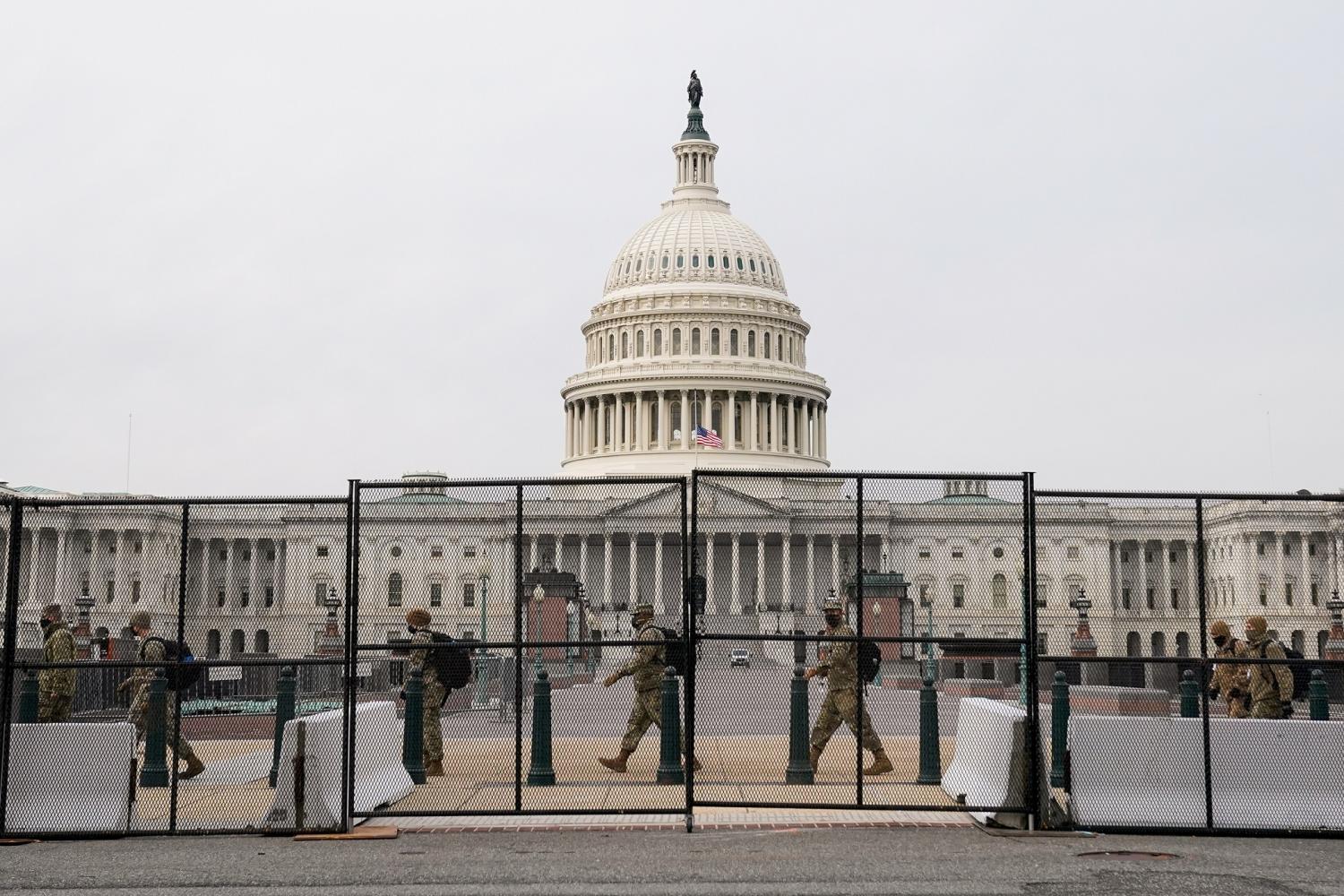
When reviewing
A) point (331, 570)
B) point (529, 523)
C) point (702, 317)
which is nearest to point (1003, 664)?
point (331, 570)

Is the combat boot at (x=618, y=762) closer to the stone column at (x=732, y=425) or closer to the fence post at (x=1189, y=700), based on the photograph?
the fence post at (x=1189, y=700)

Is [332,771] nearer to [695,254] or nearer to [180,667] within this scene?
[180,667]

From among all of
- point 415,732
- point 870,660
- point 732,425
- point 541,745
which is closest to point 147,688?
point 415,732

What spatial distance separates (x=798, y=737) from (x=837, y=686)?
722mm

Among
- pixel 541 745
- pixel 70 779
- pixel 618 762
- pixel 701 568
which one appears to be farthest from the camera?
pixel 701 568

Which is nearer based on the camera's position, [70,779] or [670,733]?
[70,779]

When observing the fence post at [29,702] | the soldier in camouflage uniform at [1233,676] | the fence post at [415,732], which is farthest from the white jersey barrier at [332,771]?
the soldier in camouflage uniform at [1233,676]

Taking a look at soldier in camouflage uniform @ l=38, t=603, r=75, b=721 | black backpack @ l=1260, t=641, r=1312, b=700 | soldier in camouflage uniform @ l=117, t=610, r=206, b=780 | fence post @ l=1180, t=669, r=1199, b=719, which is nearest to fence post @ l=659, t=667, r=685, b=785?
soldier in camouflage uniform @ l=117, t=610, r=206, b=780

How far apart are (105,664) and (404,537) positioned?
5.00m

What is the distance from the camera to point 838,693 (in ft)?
59.4

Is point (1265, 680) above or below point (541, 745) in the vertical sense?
above

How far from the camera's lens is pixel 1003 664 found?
42.0 meters

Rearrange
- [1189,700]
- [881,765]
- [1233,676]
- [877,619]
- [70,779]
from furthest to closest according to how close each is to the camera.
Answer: [877,619]
[1189,700]
[1233,676]
[881,765]
[70,779]

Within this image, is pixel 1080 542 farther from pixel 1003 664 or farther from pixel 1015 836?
pixel 1003 664
